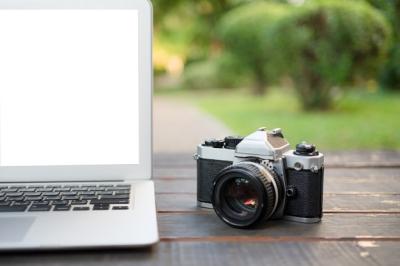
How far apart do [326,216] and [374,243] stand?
0.48ft

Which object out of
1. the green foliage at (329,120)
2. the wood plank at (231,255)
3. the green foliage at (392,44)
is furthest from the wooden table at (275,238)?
the green foliage at (392,44)

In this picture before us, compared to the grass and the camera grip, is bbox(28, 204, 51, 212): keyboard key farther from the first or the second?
the grass

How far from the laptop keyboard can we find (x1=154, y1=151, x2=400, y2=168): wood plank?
44 centimetres

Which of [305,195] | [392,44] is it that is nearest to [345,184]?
[305,195]

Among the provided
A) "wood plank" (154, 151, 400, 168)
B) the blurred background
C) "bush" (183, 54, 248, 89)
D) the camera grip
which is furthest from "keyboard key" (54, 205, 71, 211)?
"bush" (183, 54, 248, 89)

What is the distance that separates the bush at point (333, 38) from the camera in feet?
14.9

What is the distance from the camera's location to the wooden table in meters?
0.69

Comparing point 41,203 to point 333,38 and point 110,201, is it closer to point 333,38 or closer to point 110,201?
point 110,201

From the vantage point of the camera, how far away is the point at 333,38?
4.56 meters

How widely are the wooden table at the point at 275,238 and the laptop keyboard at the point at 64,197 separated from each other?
0.08m

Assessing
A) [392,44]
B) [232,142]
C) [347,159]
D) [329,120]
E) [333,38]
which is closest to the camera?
[232,142]

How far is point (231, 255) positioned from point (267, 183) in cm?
17

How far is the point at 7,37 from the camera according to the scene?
0.96 m

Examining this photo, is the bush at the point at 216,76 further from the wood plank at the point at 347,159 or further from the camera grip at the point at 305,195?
the camera grip at the point at 305,195
